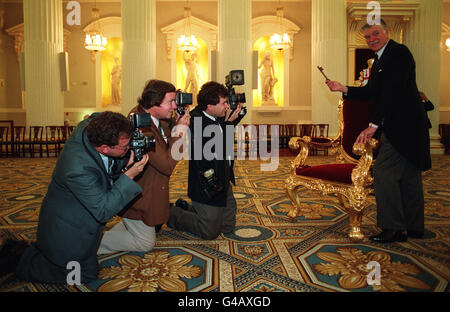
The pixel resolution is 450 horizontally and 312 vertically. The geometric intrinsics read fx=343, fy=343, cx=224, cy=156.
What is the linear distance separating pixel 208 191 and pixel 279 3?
504 inches

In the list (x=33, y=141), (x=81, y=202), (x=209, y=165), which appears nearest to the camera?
(x=81, y=202)

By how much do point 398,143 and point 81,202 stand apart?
88.7 inches

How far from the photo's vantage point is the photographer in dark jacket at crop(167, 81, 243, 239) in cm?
276

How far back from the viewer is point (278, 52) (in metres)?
14.1

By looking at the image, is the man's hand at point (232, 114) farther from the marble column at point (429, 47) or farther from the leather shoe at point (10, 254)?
the marble column at point (429, 47)

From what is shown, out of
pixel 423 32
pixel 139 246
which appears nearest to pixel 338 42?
pixel 423 32

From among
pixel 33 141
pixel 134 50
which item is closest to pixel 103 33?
pixel 134 50

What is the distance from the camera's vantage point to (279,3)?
44.6ft

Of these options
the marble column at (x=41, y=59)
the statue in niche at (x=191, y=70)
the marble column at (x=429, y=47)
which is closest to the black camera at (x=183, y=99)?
the marble column at (x=41, y=59)

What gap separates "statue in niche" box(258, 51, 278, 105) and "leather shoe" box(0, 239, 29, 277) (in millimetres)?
12434

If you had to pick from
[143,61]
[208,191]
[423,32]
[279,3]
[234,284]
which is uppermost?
[279,3]

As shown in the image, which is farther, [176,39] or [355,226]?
[176,39]

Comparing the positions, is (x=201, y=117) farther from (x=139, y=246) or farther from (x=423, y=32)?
(x=423, y=32)

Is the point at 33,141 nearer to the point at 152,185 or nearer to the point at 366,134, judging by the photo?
the point at 152,185
